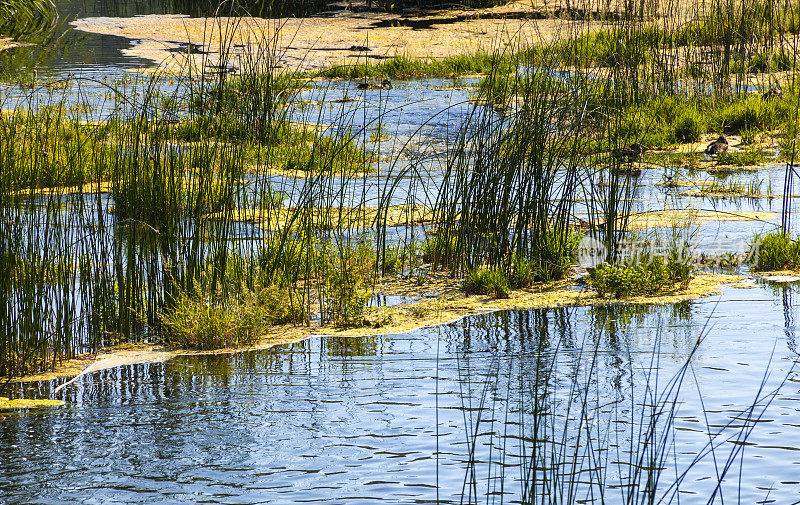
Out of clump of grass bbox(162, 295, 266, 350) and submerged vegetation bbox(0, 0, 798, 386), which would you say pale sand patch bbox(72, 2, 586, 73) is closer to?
submerged vegetation bbox(0, 0, 798, 386)

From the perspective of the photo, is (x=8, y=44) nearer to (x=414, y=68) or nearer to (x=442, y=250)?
(x=414, y=68)

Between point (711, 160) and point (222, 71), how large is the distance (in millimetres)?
5304

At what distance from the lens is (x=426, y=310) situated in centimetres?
501

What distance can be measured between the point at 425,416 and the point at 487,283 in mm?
Answer: 1809

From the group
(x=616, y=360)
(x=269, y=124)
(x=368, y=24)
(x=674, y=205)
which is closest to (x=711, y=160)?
(x=674, y=205)

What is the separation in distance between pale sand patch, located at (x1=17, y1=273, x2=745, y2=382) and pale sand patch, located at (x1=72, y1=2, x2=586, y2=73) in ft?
26.7

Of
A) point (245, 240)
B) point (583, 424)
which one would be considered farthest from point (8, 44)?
point (583, 424)

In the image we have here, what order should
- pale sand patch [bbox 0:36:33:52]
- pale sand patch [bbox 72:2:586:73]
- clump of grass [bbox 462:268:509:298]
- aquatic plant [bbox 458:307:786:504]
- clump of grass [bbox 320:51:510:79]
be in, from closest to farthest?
aquatic plant [bbox 458:307:786:504], clump of grass [bbox 462:268:509:298], clump of grass [bbox 320:51:510:79], pale sand patch [bbox 72:2:586:73], pale sand patch [bbox 0:36:33:52]

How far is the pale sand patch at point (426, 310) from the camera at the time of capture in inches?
174

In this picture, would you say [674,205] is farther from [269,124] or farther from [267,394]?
[267,394]

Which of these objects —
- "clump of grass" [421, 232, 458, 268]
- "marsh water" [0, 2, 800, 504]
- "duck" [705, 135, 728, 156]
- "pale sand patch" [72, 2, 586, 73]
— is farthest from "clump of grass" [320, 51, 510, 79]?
"marsh water" [0, 2, 800, 504]

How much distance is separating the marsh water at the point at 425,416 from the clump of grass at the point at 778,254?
572 mm

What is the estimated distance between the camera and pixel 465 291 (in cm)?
544

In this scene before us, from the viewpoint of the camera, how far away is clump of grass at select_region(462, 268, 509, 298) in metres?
5.29
